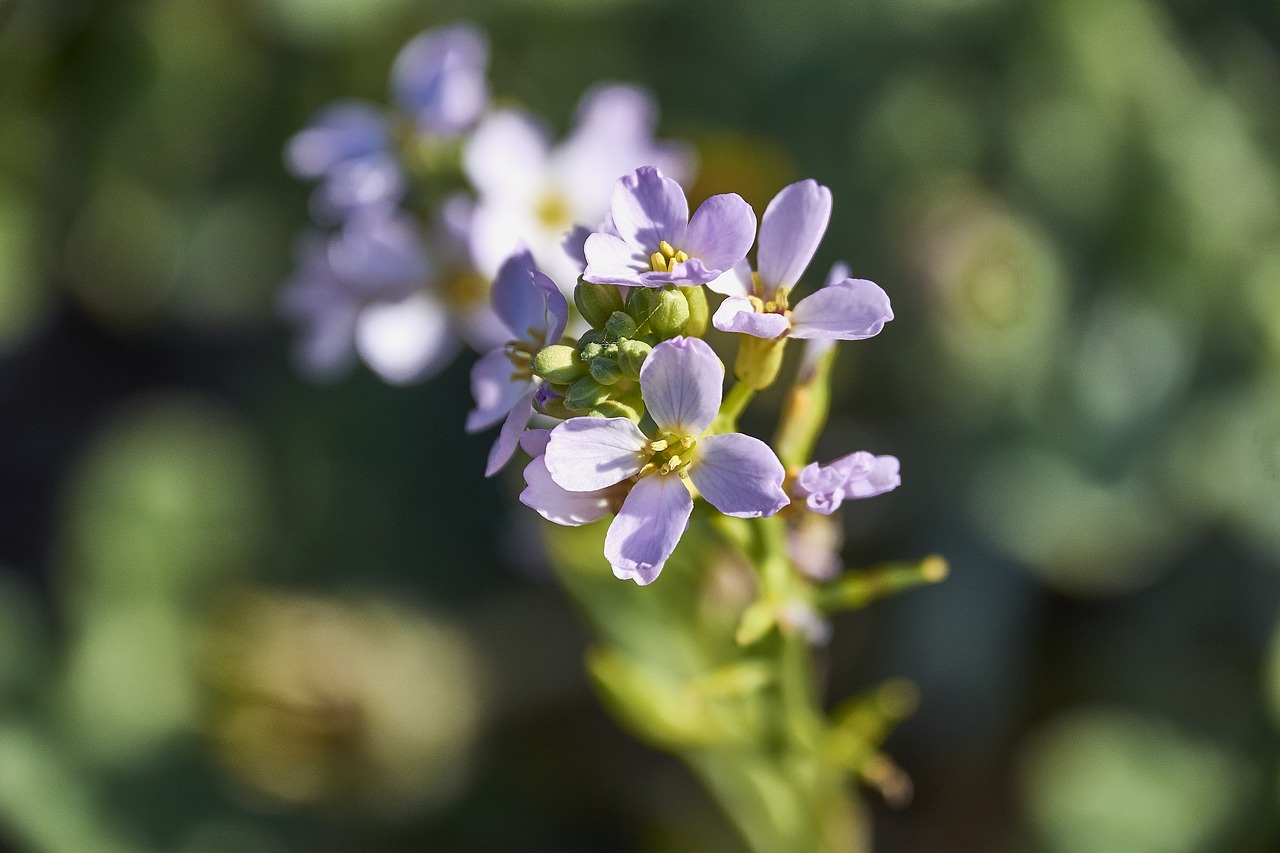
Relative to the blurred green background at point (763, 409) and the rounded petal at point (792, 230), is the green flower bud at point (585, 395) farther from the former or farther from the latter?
the blurred green background at point (763, 409)

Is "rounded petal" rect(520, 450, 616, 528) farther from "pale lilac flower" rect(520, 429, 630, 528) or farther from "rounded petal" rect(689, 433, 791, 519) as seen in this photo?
"rounded petal" rect(689, 433, 791, 519)

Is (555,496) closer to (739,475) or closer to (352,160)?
(739,475)

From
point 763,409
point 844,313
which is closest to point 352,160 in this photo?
point 844,313

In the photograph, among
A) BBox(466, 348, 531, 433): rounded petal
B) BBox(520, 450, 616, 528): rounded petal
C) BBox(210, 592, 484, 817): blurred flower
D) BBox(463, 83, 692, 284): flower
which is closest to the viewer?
BBox(520, 450, 616, 528): rounded petal

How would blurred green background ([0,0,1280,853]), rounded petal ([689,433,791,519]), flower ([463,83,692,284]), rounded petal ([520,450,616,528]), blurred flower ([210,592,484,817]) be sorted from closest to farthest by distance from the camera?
rounded petal ([689,433,791,519]) → rounded petal ([520,450,616,528]) → flower ([463,83,692,284]) → blurred green background ([0,0,1280,853]) → blurred flower ([210,592,484,817])

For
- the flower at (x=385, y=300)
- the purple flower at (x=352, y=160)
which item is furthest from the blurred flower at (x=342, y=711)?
the purple flower at (x=352, y=160)

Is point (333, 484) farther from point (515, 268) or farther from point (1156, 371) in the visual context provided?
point (1156, 371)

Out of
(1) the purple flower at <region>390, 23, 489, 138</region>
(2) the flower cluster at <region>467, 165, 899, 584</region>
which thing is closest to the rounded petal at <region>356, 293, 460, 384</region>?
(1) the purple flower at <region>390, 23, 489, 138</region>
